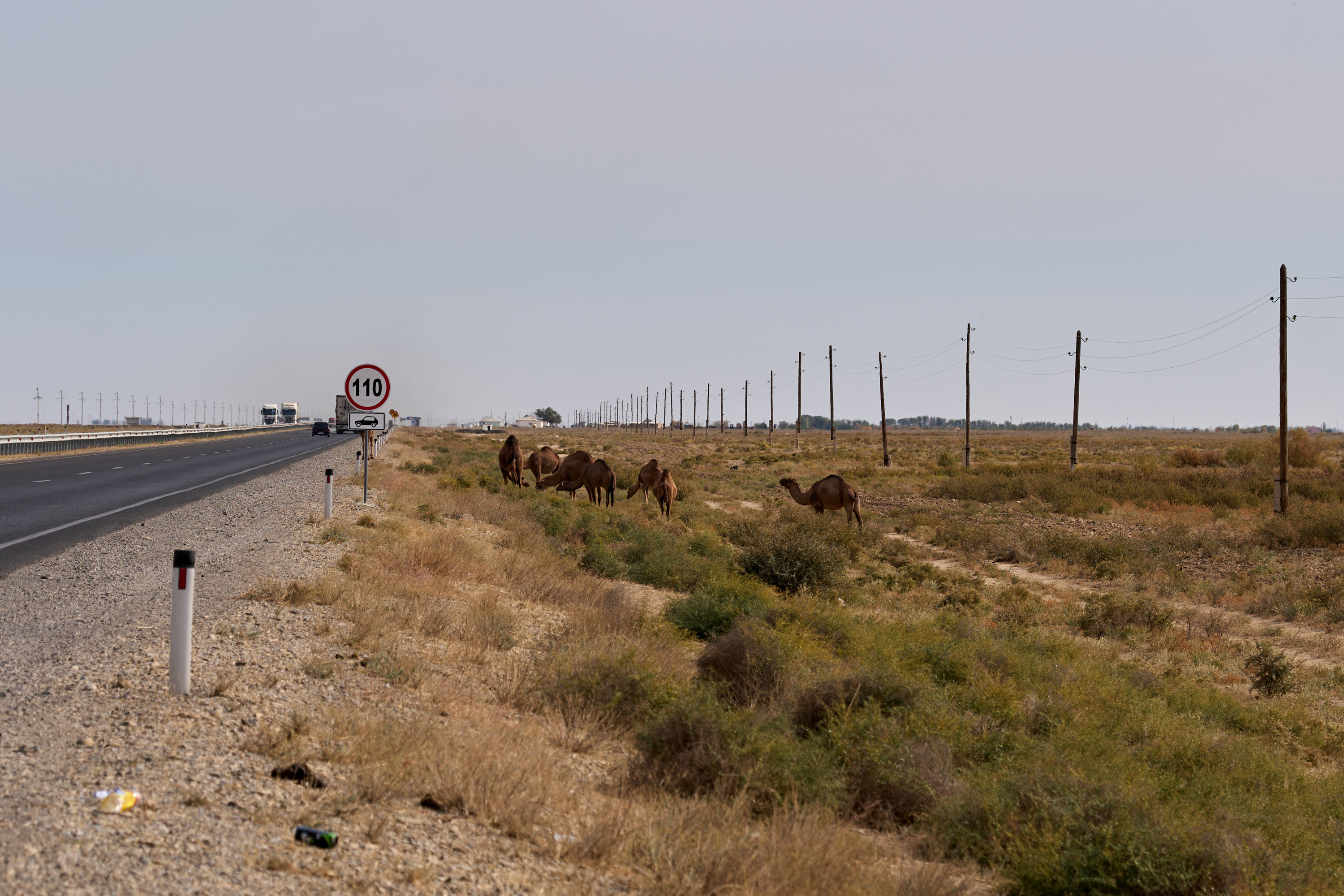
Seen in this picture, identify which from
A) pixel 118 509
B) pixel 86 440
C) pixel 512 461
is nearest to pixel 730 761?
pixel 118 509

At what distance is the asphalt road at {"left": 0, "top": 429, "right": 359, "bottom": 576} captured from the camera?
51.0 feet

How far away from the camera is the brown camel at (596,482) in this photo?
27641mm

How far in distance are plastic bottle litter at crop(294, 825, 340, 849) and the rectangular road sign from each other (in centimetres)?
1541

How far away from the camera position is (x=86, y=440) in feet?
165

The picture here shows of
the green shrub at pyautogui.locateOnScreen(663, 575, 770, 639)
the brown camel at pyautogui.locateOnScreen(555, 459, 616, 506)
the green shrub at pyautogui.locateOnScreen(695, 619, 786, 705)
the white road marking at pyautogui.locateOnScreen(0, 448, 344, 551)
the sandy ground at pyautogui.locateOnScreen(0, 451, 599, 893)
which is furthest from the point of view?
the brown camel at pyautogui.locateOnScreen(555, 459, 616, 506)

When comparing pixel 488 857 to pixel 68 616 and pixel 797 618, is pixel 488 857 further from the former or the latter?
pixel 797 618

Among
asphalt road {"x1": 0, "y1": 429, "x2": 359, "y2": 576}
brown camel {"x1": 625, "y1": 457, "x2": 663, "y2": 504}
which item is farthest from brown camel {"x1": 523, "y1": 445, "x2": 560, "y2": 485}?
asphalt road {"x1": 0, "y1": 429, "x2": 359, "y2": 576}

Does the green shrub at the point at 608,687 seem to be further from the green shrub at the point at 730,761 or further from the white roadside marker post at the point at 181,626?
the white roadside marker post at the point at 181,626

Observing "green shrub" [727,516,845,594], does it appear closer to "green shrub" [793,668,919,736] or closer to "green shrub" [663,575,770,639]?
"green shrub" [663,575,770,639]

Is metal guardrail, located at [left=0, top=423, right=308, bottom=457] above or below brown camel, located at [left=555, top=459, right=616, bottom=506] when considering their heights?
above

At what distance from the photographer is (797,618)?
12078 millimetres

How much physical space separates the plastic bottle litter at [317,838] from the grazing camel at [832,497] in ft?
72.2

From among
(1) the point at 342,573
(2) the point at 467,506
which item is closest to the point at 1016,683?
(1) the point at 342,573

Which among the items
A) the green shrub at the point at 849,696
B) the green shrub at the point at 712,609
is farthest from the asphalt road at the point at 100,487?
the green shrub at the point at 849,696
